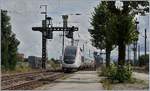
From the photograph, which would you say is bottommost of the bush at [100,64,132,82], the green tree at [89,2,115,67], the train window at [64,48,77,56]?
the bush at [100,64,132,82]

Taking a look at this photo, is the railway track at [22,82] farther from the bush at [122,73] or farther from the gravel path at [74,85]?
the bush at [122,73]

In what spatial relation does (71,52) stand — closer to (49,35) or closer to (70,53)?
(70,53)

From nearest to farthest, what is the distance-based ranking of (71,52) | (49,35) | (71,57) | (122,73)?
(122,73)
(71,57)
(71,52)
(49,35)

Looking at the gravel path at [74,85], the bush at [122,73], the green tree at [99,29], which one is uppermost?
the green tree at [99,29]

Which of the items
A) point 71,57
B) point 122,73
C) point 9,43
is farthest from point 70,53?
point 122,73

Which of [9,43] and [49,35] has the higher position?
[49,35]

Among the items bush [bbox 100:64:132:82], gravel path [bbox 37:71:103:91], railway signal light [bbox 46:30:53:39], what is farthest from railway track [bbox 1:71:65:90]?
railway signal light [bbox 46:30:53:39]

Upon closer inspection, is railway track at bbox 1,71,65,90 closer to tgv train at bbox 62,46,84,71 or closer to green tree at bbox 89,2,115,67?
green tree at bbox 89,2,115,67

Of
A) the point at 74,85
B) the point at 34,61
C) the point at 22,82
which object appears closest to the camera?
the point at 74,85

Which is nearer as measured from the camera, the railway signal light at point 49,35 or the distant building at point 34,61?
the railway signal light at point 49,35

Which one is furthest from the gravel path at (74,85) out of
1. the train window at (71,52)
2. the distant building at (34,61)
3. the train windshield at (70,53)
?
the distant building at (34,61)

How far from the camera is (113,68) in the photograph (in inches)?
1380

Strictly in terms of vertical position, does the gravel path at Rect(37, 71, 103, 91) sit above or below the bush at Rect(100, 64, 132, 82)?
below

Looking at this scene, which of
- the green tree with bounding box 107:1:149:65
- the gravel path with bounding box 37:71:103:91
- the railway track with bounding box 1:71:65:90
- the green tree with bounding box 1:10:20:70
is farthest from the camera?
the green tree with bounding box 1:10:20:70
